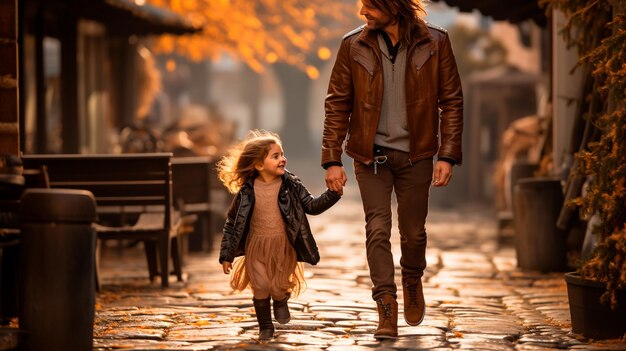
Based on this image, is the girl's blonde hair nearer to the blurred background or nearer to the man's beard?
the man's beard

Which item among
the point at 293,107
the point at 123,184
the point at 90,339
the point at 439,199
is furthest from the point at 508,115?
the point at 293,107

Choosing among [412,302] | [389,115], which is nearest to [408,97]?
[389,115]

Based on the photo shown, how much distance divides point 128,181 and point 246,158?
3.27 metres

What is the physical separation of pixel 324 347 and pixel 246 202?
3.23 feet

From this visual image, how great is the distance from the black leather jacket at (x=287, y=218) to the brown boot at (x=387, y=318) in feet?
1.45

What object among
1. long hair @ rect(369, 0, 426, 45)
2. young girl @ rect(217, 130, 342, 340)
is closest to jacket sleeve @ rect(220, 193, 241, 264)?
young girl @ rect(217, 130, 342, 340)

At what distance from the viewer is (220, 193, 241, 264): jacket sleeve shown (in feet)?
25.6

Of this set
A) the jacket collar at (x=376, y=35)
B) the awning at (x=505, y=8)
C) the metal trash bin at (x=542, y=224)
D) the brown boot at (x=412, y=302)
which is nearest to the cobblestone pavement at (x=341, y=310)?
the brown boot at (x=412, y=302)

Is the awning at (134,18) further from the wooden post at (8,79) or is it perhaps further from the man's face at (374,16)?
the man's face at (374,16)

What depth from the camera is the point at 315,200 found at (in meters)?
7.83

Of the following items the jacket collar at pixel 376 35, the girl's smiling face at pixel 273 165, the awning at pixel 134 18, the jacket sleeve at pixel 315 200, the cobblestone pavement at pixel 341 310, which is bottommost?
the cobblestone pavement at pixel 341 310

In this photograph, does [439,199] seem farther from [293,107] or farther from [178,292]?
[293,107]

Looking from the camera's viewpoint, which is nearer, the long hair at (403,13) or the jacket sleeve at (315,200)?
the jacket sleeve at (315,200)

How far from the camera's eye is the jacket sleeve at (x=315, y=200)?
7723 millimetres
